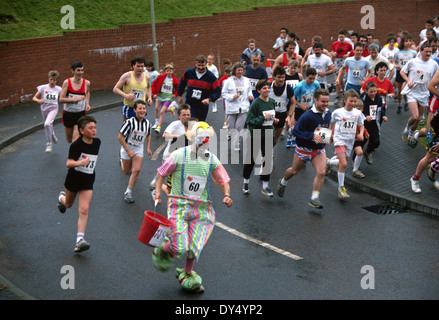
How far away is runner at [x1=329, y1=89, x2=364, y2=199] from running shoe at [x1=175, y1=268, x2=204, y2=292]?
439 centimetres

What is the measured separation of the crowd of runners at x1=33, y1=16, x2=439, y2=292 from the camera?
7.35 m

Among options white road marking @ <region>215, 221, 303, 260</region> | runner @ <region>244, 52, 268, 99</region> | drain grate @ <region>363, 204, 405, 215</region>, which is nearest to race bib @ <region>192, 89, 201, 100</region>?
runner @ <region>244, 52, 268, 99</region>

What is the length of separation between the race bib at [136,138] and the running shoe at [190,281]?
3.54 meters

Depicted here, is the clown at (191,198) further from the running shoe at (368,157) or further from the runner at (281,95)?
the running shoe at (368,157)

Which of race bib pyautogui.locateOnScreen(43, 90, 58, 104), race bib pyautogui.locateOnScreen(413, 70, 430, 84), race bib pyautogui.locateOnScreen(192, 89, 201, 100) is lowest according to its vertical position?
race bib pyautogui.locateOnScreen(43, 90, 58, 104)

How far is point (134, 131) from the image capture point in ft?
34.1

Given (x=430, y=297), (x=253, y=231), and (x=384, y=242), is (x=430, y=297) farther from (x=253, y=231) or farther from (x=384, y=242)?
(x=253, y=231)

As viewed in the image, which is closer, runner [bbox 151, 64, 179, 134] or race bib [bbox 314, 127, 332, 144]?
race bib [bbox 314, 127, 332, 144]

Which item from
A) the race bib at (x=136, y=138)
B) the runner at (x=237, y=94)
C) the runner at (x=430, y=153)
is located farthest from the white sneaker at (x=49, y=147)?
the runner at (x=430, y=153)

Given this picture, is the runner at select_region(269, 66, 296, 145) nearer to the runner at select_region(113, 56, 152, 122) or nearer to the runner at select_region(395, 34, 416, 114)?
the runner at select_region(113, 56, 152, 122)

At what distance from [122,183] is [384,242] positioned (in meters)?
5.02

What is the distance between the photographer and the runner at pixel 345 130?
434 inches

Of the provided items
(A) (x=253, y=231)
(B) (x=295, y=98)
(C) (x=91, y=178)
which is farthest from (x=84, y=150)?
(B) (x=295, y=98)

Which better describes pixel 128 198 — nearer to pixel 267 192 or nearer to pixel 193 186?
pixel 267 192
